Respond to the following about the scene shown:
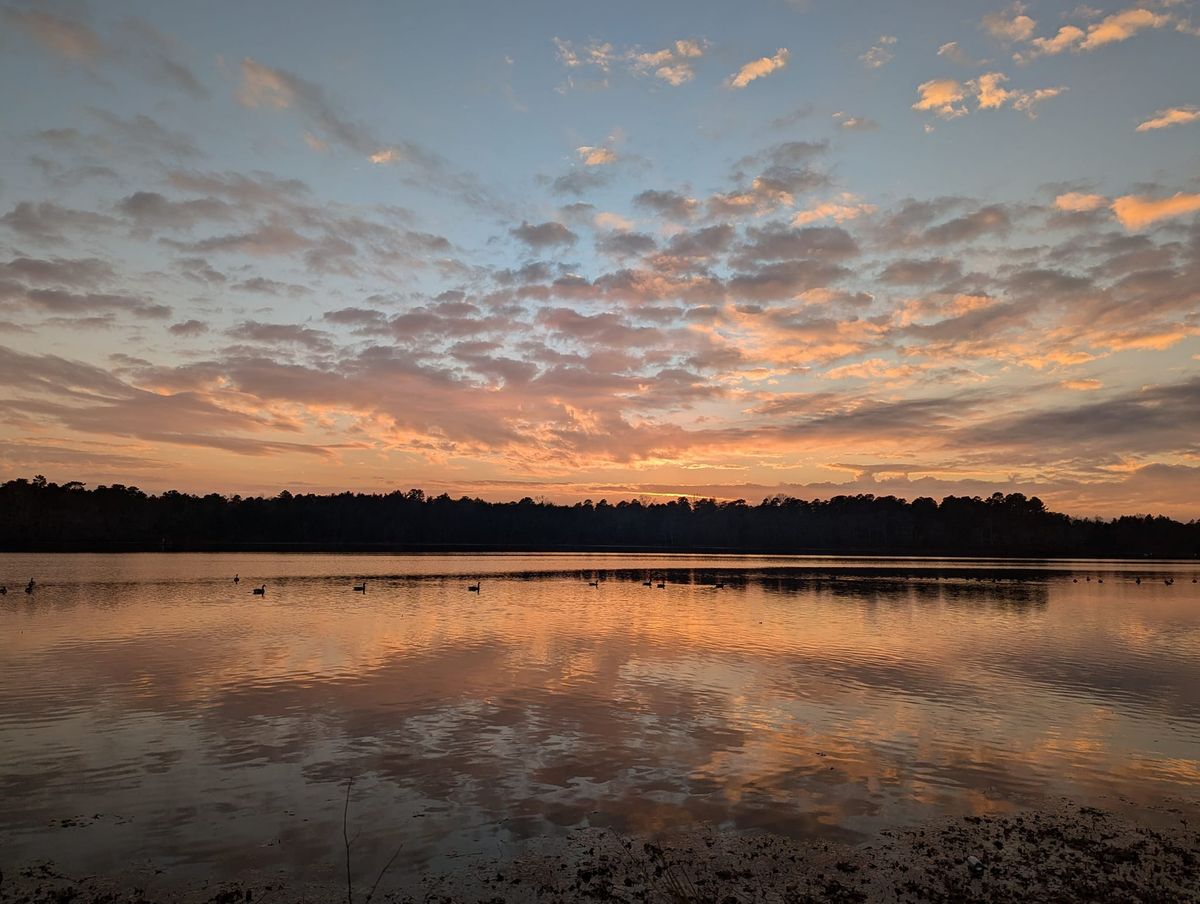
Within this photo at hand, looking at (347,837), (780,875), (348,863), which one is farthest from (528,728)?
(780,875)

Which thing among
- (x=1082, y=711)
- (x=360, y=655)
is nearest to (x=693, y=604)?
(x=360, y=655)

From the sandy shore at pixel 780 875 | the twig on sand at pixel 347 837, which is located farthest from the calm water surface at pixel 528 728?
the sandy shore at pixel 780 875

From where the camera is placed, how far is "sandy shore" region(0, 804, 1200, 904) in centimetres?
1159

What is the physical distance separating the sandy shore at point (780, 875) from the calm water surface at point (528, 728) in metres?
0.75

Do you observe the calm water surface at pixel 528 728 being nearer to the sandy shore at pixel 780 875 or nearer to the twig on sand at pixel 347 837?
the twig on sand at pixel 347 837

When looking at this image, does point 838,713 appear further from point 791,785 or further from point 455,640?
point 455,640

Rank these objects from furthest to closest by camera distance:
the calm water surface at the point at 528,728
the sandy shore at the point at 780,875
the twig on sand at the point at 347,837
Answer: the calm water surface at the point at 528,728 → the sandy shore at the point at 780,875 → the twig on sand at the point at 347,837

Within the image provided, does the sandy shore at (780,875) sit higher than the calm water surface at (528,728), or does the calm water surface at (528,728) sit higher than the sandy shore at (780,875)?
the sandy shore at (780,875)

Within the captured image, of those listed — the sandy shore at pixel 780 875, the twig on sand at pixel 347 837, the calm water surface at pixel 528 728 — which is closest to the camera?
the twig on sand at pixel 347 837

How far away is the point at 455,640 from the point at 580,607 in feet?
67.4

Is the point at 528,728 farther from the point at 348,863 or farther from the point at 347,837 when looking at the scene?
the point at 348,863

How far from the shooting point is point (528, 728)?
22328mm

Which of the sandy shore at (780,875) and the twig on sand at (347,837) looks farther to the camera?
the sandy shore at (780,875)

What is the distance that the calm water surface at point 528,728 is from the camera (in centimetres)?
1480
